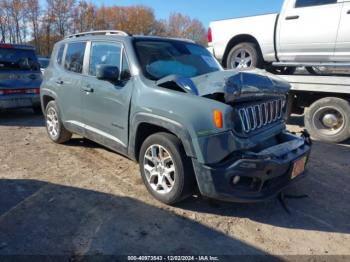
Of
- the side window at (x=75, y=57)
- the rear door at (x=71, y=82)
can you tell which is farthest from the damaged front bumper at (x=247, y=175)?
the side window at (x=75, y=57)

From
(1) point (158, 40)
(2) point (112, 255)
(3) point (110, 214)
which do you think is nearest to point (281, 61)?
(1) point (158, 40)

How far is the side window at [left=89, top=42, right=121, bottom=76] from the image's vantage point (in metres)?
4.52

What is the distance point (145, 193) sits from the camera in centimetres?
423

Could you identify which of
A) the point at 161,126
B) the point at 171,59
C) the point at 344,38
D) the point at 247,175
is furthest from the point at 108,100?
the point at 344,38

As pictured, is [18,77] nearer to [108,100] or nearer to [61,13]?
[108,100]

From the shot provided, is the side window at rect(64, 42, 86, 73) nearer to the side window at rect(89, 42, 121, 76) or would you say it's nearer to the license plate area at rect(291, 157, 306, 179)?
the side window at rect(89, 42, 121, 76)

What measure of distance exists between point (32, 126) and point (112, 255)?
6019 mm

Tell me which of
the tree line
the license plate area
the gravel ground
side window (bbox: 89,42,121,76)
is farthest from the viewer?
the tree line

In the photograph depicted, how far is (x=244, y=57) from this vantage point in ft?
25.9

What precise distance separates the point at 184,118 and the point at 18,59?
7.37 meters

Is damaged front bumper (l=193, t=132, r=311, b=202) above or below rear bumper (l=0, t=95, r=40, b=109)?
above

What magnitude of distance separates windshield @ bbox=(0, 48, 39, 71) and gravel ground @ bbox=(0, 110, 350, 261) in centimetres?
458

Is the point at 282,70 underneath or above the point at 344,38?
underneath

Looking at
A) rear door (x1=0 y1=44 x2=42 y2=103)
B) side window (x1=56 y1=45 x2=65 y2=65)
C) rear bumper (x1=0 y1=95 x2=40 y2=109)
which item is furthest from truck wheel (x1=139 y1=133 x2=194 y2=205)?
rear door (x1=0 y1=44 x2=42 y2=103)
